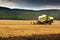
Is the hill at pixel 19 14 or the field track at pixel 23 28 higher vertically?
the hill at pixel 19 14

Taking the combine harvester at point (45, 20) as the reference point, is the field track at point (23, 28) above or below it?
below

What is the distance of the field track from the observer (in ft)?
3.17

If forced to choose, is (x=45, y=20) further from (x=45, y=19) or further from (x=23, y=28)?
(x=23, y=28)

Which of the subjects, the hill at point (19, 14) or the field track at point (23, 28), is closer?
the field track at point (23, 28)

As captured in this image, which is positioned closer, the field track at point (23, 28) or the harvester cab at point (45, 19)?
the field track at point (23, 28)

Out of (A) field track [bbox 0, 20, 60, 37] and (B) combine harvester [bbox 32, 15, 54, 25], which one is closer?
(A) field track [bbox 0, 20, 60, 37]

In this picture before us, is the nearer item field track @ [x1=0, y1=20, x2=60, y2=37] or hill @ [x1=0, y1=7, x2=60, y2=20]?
field track @ [x1=0, y1=20, x2=60, y2=37]

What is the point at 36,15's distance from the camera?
121 cm

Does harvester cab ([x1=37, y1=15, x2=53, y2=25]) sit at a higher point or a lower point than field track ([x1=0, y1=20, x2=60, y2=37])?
higher

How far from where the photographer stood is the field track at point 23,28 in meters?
0.97

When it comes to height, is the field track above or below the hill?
below

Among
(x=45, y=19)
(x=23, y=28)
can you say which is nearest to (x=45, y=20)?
(x=45, y=19)

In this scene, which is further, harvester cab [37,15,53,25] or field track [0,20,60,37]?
harvester cab [37,15,53,25]

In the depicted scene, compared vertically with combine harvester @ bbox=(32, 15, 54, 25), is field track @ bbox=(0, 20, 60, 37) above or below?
below
